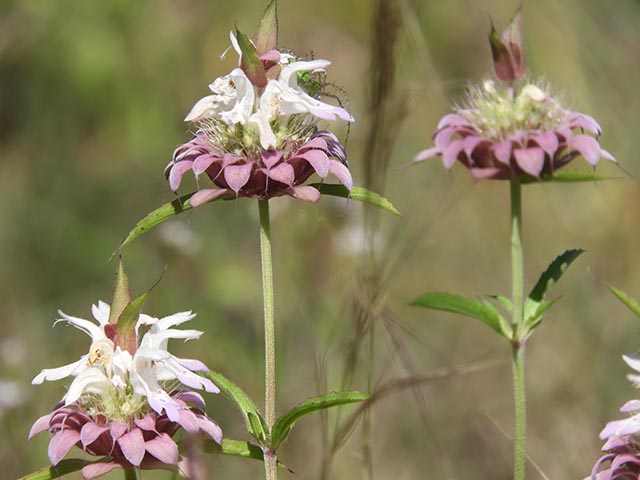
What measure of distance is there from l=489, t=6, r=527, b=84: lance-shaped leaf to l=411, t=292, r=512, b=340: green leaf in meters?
0.47

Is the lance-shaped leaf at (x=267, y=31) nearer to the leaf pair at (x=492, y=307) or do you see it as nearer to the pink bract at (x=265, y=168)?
the pink bract at (x=265, y=168)

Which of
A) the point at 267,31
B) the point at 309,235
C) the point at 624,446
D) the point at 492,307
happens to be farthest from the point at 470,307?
the point at 309,235

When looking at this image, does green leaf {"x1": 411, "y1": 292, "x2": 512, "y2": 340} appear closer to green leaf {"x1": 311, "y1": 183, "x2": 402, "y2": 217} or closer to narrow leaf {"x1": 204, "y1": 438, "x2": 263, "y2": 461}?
green leaf {"x1": 311, "y1": 183, "x2": 402, "y2": 217}

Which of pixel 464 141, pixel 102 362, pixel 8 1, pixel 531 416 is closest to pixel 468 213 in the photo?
pixel 531 416

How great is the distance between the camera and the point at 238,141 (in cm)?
160

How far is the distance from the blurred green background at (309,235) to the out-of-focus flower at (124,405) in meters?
1.65

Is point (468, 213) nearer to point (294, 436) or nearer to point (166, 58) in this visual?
point (166, 58)

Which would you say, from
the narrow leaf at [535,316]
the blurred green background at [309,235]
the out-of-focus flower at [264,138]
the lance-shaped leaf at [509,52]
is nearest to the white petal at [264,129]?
the out-of-focus flower at [264,138]

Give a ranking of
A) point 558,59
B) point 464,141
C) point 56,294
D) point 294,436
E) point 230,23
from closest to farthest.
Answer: point 464,141
point 294,436
point 56,294
point 558,59
point 230,23

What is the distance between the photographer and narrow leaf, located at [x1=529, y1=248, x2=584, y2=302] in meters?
1.82

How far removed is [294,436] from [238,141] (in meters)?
1.73

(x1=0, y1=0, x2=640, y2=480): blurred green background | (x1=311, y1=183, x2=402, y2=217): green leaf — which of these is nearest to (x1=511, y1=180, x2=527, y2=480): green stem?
(x1=311, y1=183, x2=402, y2=217): green leaf

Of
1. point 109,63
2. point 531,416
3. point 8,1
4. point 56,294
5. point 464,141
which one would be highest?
point 8,1

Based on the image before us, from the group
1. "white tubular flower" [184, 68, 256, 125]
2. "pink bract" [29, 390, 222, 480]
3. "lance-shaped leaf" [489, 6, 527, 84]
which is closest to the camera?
"pink bract" [29, 390, 222, 480]
